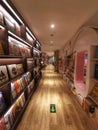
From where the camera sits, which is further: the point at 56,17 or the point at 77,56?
the point at 77,56

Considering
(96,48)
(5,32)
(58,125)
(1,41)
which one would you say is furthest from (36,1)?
(58,125)

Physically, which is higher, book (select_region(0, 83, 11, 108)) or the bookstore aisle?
book (select_region(0, 83, 11, 108))

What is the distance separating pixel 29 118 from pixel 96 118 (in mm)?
1602

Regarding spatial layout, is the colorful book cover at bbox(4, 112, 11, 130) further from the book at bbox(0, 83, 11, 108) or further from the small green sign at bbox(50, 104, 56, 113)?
the small green sign at bbox(50, 104, 56, 113)

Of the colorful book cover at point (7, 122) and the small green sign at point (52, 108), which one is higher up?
the colorful book cover at point (7, 122)

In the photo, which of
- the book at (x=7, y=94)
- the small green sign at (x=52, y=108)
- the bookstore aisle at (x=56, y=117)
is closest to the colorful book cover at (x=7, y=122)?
the book at (x=7, y=94)

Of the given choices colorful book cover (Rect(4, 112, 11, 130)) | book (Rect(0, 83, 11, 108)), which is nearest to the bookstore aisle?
colorful book cover (Rect(4, 112, 11, 130))

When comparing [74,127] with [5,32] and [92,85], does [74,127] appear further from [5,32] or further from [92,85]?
[5,32]

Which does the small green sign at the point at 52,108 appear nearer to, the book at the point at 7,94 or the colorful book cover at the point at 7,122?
the colorful book cover at the point at 7,122

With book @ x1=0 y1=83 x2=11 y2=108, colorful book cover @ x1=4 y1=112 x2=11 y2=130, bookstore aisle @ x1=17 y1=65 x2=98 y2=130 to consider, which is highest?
book @ x1=0 y1=83 x2=11 y2=108

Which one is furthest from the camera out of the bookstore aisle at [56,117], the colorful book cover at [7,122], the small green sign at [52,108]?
the small green sign at [52,108]

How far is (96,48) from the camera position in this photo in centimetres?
Answer: 271

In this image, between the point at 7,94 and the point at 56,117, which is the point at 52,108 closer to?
the point at 56,117

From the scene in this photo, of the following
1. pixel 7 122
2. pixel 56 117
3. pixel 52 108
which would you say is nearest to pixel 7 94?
pixel 7 122
